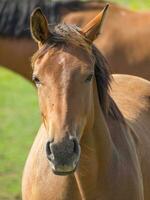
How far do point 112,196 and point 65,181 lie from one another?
289 millimetres

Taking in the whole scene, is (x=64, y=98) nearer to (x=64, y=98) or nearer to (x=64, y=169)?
(x=64, y=98)

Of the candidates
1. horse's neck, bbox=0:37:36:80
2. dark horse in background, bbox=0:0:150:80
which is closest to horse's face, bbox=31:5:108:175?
dark horse in background, bbox=0:0:150:80

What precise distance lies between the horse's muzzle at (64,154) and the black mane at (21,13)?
4.54 metres

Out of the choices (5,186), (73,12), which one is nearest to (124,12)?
(73,12)

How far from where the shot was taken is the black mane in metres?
8.88

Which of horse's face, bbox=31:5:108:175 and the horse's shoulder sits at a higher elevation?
horse's face, bbox=31:5:108:175

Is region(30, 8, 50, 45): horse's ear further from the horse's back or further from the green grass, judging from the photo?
the green grass

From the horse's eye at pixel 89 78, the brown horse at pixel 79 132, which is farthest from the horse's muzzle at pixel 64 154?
the horse's eye at pixel 89 78

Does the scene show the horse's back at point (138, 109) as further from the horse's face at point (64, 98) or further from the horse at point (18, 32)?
the horse at point (18, 32)

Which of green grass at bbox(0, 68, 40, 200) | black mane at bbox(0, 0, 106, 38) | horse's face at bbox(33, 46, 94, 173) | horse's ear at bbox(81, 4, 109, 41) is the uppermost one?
horse's ear at bbox(81, 4, 109, 41)

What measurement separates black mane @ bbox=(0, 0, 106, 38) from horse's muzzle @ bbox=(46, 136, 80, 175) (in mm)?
4539

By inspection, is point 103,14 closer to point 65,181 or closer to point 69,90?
point 69,90

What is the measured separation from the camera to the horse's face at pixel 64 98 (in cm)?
429

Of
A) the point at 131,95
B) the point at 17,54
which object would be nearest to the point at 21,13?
the point at 17,54
